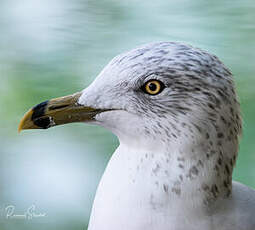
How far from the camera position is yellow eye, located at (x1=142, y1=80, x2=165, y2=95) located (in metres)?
0.78

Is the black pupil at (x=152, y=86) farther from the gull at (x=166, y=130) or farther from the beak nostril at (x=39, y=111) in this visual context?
the beak nostril at (x=39, y=111)

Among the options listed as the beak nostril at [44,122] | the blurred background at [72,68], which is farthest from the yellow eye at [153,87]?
the blurred background at [72,68]

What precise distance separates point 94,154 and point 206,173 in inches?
35.8

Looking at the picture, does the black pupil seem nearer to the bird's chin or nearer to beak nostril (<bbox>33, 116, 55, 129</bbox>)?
the bird's chin

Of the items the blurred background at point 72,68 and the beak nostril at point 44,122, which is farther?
the blurred background at point 72,68

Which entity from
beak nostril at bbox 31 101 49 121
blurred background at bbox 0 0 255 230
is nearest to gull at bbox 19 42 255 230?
beak nostril at bbox 31 101 49 121

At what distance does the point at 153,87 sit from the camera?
2.57 feet

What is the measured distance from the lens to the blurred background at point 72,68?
1.62 metres

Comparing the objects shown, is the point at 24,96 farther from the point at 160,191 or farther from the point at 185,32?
the point at 160,191

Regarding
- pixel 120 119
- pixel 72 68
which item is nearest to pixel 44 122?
pixel 120 119

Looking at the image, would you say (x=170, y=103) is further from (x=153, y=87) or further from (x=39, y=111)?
(x=39, y=111)

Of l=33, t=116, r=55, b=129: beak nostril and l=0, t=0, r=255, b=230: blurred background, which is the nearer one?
l=33, t=116, r=55, b=129: beak nostril

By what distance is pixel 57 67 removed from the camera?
1786mm

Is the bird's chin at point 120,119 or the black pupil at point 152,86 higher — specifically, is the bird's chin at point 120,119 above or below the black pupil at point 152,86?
below
